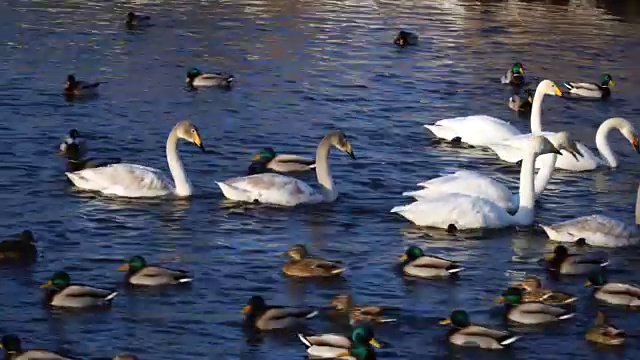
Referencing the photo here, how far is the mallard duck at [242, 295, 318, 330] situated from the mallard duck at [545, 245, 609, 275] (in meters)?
3.35

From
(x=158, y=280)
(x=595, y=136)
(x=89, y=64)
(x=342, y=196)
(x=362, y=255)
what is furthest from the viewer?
(x=89, y=64)

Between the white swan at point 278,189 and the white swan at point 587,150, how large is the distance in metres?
3.44

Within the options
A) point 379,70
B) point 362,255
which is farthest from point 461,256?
point 379,70

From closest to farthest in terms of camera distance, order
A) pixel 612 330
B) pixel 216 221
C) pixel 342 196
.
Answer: pixel 612 330 → pixel 216 221 → pixel 342 196

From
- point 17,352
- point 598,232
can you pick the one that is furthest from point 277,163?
point 17,352

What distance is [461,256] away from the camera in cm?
1834

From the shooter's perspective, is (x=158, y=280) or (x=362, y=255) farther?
(x=362, y=255)

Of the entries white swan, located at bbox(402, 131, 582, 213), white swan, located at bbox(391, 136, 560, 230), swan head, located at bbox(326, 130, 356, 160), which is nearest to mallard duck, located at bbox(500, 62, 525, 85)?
white swan, located at bbox(402, 131, 582, 213)

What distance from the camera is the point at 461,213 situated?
19.3m

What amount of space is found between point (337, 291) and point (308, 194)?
11.4ft

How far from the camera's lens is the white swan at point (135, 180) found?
20438 millimetres

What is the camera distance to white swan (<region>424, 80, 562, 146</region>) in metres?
23.8

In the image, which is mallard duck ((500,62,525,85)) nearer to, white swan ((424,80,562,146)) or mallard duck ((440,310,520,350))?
white swan ((424,80,562,146))

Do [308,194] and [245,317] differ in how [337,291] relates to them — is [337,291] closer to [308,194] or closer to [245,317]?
[245,317]
